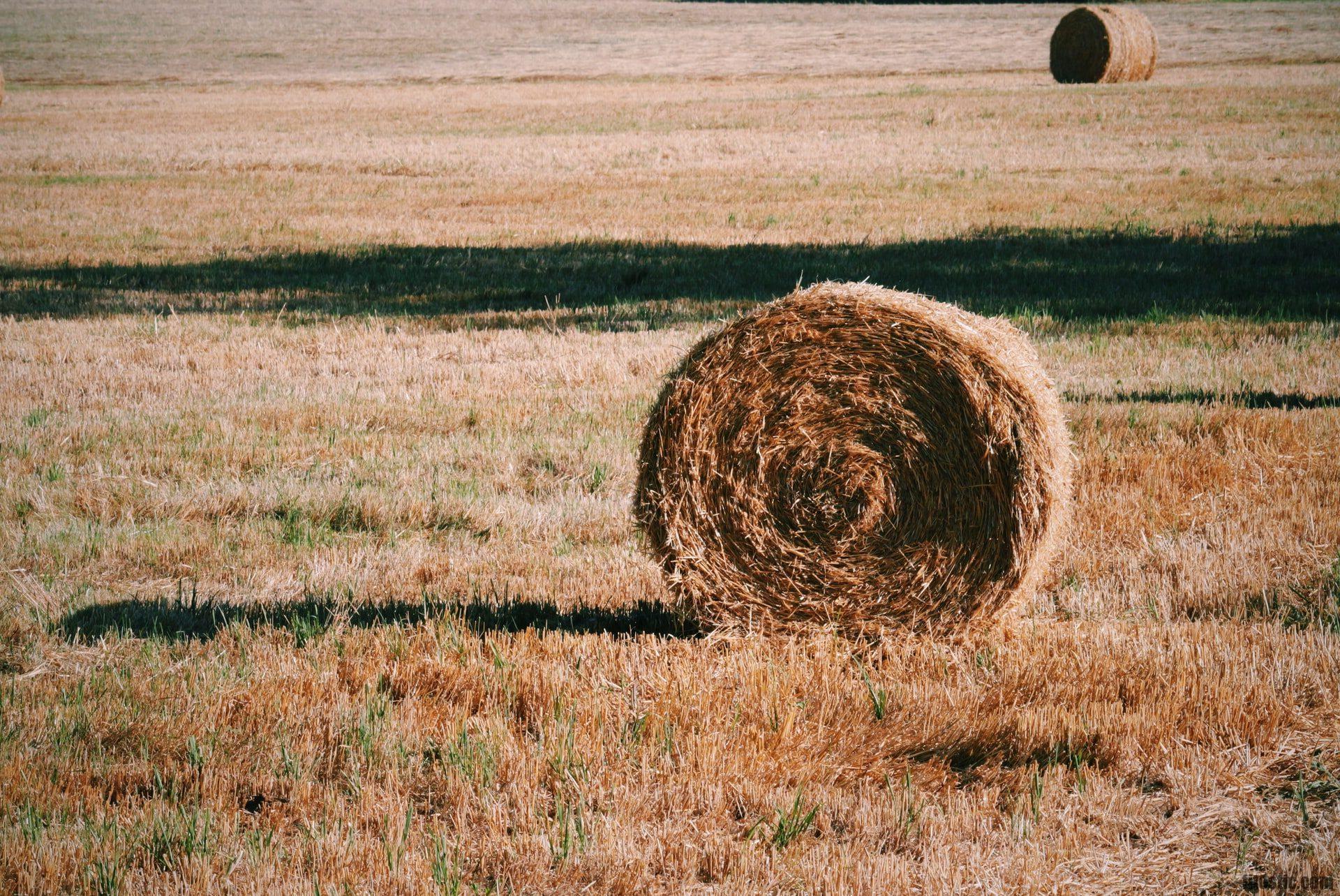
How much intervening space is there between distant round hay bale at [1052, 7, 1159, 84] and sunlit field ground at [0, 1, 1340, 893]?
65.6 ft

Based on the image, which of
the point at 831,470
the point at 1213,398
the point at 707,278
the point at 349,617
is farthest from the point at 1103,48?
the point at 349,617

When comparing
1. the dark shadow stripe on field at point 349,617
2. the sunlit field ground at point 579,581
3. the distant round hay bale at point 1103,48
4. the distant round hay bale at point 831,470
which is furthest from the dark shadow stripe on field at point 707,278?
the distant round hay bale at point 1103,48

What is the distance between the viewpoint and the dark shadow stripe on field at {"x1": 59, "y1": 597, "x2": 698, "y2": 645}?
5.45m

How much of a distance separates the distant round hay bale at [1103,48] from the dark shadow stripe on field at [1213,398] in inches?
1229

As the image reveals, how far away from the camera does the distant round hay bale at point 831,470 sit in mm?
5250

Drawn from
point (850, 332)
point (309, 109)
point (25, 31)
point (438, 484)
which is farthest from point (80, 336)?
point (25, 31)

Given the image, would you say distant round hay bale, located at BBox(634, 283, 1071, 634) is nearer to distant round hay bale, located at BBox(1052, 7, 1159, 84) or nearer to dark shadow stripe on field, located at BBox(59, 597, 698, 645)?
dark shadow stripe on field, located at BBox(59, 597, 698, 645)

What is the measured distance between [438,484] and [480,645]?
246cm

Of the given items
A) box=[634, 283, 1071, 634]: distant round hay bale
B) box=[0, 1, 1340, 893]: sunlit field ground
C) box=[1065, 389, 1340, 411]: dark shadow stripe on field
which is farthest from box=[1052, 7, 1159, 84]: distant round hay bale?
box=[634, 283, 1071, 634]: distant round hay bale

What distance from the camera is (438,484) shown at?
754 centimetres

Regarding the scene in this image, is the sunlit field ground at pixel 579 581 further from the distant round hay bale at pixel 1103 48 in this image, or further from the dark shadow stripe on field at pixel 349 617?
the distant round hay bale at pixel 1103 48

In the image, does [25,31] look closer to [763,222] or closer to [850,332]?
[763,222]

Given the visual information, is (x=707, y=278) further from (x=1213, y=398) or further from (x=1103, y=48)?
(x=1103, y=48)

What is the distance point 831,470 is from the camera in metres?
5.35
